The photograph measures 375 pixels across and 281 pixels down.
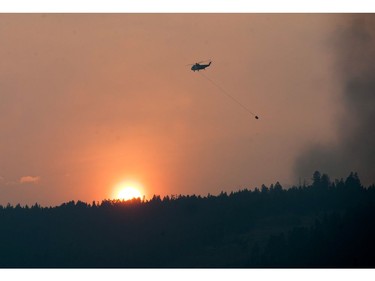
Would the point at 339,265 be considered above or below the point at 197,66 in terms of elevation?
below

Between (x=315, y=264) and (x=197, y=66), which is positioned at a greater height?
(x=197, y=66)

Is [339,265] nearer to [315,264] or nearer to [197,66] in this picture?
[315,264]

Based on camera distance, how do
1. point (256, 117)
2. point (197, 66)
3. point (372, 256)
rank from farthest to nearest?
point (372, 256)
point (256, 117)
point (197, 66)

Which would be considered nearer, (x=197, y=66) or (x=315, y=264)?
(x=197, y=66)

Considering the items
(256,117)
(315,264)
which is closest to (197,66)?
(256,117)

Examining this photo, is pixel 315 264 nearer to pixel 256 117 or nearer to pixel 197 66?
pixel 256 117

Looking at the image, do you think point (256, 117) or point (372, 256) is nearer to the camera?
point (256, 117)

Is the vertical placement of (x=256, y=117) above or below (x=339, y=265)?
above

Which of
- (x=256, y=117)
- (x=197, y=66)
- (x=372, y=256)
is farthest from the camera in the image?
(x=372, y=256)
